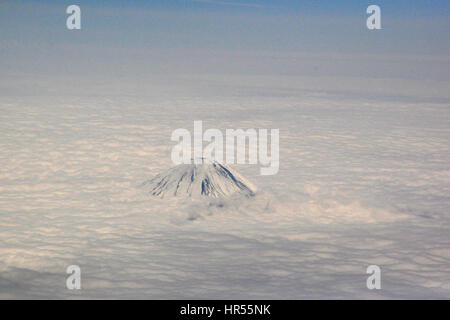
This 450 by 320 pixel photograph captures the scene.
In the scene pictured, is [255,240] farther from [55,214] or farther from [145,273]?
[55,214]

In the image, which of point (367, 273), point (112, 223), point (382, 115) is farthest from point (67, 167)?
point (382, 115)

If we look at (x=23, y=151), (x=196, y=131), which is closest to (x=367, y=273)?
(x=23, y=151)

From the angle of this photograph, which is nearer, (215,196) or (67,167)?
(215,196)

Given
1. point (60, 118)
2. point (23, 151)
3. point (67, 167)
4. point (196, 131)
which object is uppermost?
point (60, 118)

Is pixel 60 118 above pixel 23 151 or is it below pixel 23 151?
above

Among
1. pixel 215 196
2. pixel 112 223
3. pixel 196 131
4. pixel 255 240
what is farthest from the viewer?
pixel 196 131

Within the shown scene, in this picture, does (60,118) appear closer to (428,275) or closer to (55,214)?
(55,214)

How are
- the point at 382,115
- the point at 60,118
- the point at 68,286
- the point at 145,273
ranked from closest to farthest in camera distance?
the point at 68,286, the point at 145,273, the point at 60,118, the point at 382,115
